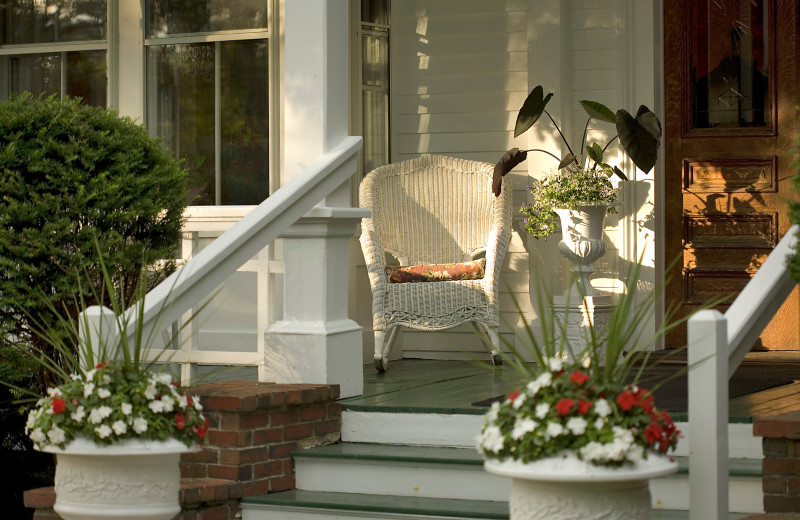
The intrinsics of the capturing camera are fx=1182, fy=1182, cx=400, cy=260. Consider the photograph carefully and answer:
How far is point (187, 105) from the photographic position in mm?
6527

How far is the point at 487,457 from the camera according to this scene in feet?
9.41

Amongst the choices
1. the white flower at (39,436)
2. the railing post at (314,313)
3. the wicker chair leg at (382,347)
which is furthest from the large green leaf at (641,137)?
the white flower at (39,436)

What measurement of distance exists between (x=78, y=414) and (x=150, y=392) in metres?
0.20

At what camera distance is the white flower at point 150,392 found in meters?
3.30

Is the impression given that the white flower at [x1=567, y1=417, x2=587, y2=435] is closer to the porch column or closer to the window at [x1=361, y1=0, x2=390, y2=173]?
the porch column

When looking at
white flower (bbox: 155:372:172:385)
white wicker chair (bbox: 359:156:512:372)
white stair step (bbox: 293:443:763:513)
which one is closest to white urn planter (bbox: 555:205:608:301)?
white wicker chair (bbox: 359:156:512:372)

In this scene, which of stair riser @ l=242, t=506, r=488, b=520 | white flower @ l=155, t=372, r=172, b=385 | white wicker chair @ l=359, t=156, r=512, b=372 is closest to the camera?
white flower @ l=155, t=372, r=172, b=385

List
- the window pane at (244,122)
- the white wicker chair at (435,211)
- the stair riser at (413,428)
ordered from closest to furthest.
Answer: the stair riser at (413,428) → the white wicker chair at (435,211) → the window pane at (244,122)

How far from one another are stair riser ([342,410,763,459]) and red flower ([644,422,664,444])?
3.95 ft

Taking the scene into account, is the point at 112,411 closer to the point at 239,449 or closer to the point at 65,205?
the point at 239,449

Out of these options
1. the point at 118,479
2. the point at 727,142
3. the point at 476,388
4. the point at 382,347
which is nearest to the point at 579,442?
the point at 118,479

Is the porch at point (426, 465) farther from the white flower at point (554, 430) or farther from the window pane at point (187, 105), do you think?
the window pane at point (187, 105)

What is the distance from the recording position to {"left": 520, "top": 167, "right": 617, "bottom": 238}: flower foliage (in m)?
5.73

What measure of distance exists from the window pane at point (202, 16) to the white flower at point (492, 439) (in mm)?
4021
